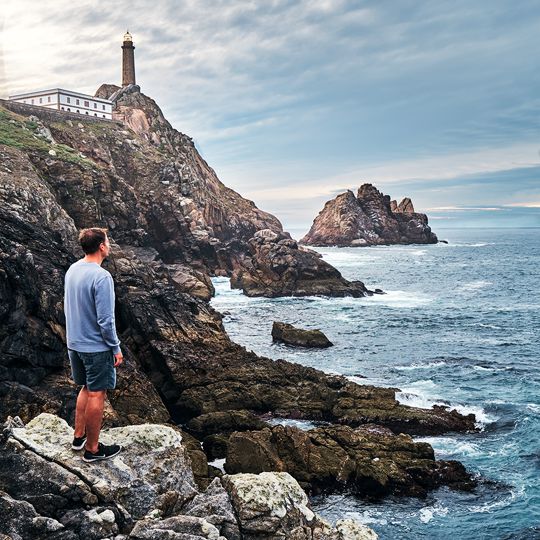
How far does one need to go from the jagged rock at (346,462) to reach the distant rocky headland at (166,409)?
0.06 metres

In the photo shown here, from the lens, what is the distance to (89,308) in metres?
7.87

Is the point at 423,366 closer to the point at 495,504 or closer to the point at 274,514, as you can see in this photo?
the point at 495,504

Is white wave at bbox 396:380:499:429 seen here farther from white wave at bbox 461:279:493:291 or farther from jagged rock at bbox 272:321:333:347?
white wave at bbox 461:279:493:291

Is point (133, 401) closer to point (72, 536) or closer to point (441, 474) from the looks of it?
point (441, 474)

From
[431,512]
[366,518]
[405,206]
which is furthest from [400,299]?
[405,206]

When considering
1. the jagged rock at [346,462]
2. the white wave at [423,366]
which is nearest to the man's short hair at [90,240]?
the jagged rock at [346,462]

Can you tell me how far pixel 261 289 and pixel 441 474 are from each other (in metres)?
53.7

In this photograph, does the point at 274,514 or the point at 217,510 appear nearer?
the point at 217,510

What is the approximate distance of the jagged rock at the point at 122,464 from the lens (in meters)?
7.52

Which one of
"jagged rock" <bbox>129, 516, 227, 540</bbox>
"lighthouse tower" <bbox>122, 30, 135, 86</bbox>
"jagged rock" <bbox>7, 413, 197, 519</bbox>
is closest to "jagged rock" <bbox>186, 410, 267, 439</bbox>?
"jagged rock" <bbox>7, 413, 197, 519</bbox>

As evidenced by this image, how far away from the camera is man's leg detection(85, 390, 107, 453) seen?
7.82 metres

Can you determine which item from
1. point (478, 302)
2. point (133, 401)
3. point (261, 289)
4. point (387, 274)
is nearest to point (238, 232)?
point (387, 274)

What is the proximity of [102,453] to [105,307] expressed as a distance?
2208 mm

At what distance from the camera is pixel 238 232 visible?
117m
